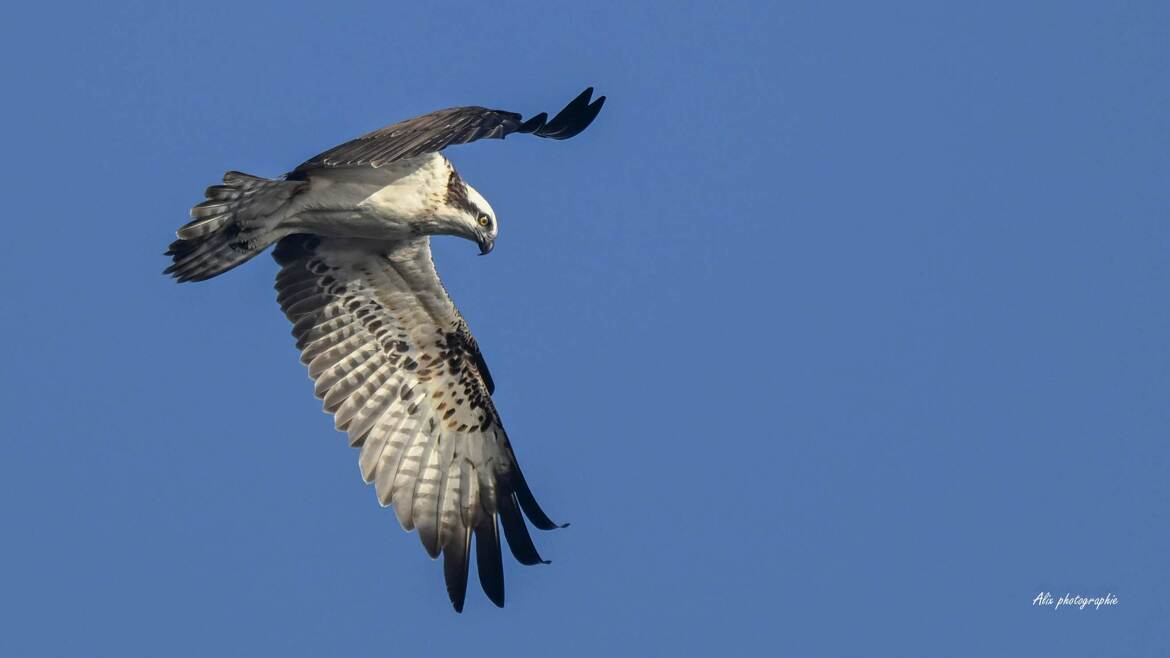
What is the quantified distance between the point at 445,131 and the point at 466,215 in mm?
1363

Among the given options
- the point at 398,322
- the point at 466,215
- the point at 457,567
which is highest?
the point at 466,215

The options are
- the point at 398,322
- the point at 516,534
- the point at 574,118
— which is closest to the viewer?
the point at 574,118

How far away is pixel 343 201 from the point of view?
11984 mm

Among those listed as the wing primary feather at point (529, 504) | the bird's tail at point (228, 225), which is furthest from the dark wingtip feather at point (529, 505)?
the bird's tail at point (228, 225)

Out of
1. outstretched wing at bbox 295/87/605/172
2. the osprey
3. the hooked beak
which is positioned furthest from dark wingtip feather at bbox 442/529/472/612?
outstretched wing at bbox 295/87/605/172

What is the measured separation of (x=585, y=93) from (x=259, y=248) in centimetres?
252

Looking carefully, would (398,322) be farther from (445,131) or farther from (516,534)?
(445,131)

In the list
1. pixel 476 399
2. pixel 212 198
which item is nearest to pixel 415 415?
pixel 476 399

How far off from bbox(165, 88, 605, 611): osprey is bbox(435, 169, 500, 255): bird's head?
0.01 metres

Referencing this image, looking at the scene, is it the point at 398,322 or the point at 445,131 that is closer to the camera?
the point at 445,131

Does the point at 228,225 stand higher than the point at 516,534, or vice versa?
the point at 228,225

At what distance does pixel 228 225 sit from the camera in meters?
11.9

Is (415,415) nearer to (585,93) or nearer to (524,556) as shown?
(524,556)

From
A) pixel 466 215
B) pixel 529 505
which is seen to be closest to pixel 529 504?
pixel 529 505
